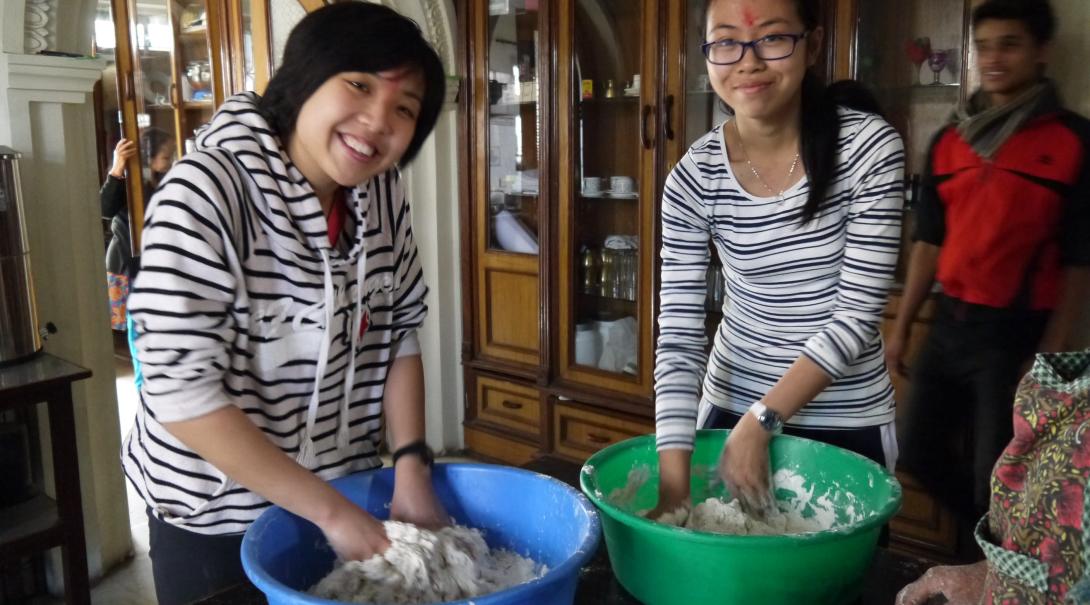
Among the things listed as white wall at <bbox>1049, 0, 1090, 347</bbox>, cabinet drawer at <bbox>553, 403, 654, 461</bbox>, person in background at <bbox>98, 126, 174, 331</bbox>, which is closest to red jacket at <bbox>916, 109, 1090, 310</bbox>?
white wall at <bbox>1049, 0, 1090, 347</bbox>

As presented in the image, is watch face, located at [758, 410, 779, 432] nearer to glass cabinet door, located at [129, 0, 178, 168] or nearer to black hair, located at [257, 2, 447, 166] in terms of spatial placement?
black hair, located at [257, 2, 447, 166]

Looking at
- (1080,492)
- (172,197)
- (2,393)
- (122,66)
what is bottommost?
(2,393)

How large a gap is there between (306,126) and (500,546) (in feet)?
1.83

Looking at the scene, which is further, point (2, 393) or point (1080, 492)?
point (2, 393)

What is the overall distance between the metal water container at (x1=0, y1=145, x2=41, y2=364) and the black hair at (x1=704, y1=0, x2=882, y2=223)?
179 centimetres

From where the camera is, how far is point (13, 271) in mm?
2100

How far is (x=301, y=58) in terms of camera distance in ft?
3.25

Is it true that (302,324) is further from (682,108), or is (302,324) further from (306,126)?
(682,108)

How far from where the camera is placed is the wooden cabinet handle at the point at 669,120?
8.71ft

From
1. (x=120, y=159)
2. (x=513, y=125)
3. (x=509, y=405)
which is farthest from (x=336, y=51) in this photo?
(x=120, y=159)

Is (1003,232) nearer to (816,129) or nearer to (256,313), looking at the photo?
(816,129)

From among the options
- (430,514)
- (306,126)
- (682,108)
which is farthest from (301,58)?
(682,108)

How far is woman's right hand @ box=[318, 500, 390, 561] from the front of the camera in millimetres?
894

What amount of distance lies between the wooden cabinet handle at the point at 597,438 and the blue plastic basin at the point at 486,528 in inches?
78.8
